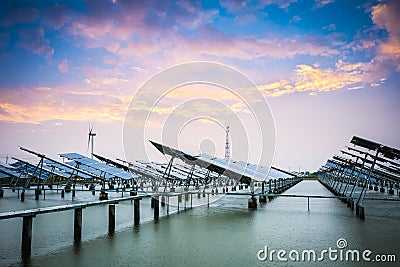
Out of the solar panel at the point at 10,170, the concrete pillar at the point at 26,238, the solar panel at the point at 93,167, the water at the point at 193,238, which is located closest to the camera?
the water at the point at 193,238

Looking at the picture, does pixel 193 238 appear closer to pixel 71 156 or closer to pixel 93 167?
pixel 93 167

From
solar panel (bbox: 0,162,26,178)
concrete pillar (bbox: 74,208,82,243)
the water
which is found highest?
solar panel (bbox: 0,162,26,178)

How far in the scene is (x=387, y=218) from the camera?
1570cm

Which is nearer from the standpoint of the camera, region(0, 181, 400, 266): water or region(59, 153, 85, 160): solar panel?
region(0, 181, 400, 266): water

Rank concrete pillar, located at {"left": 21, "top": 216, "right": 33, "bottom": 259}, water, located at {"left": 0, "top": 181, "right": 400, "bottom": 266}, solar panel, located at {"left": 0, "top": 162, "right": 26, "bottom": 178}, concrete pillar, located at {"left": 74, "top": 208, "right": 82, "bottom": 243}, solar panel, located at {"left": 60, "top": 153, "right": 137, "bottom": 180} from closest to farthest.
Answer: water, located at {"left": 0, "top": 181, "right": 400, "bottom": 266} < concrete pillar, located at {"left": 21, "top": 216, "right": 33, "bottom": 259} < concrete pillar, located at {"left": 74, "top": 208, "right": 82, "bottom": 243} < solar panel, located at {"left": 60, "top": 153, "right": 137, "bottom": 180} < solar panel, located at {"left": 0, "top": 162, "right": 26, "bottom": 178}

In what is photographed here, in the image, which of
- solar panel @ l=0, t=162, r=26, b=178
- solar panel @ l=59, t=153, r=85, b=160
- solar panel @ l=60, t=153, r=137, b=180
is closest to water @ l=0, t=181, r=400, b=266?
solar panel @ l=60, t=153, r=137, b=180

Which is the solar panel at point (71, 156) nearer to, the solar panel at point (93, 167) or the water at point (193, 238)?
the solar panel at point (93, 167)

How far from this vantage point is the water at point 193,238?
8.16m

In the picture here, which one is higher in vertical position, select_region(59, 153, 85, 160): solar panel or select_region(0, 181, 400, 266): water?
select_region(59, 153, 85, 160): solar panel

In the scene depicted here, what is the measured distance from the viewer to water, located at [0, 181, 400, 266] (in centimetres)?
816

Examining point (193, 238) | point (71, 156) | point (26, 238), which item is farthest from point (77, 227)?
point (71, 156)

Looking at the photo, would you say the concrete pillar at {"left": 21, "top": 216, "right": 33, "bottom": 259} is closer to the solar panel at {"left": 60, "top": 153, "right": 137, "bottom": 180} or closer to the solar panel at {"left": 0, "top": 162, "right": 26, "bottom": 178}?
the solar panel at {"left": 60, "top": 153, "right": 137, "bottom": 180}

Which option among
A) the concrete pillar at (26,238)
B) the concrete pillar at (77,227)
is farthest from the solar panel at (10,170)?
the concrete pillar at (26,238)

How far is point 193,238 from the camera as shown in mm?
10688
